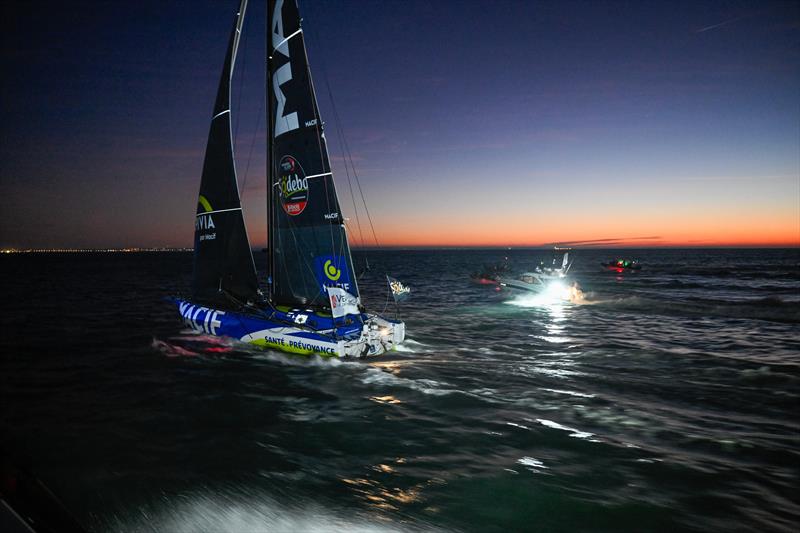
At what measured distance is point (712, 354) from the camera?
16203 millimetres

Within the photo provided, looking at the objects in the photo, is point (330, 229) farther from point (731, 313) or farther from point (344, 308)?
point (731, 313)

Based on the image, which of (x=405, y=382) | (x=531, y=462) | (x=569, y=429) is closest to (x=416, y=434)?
(x=531, y=462)

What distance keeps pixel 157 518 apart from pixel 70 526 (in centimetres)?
556

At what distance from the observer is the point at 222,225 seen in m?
16.1

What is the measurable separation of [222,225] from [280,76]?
592cm

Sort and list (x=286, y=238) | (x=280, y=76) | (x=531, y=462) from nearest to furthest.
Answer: (x=531, y=462) < (x=280, y=76) < (x=286, y=238)

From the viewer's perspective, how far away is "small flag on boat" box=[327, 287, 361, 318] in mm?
13211

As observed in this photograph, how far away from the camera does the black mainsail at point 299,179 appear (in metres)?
14.2

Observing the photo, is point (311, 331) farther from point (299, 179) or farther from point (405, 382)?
point (299, 179)

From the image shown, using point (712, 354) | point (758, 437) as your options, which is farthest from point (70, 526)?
point (712, 354)

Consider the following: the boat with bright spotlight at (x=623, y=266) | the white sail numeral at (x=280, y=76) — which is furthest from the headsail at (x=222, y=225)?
the boat with bright spotlight at (x=623, y=266)

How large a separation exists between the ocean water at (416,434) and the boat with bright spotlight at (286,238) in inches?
47.4

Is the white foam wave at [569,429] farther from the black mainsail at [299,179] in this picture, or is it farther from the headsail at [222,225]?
the headsail at [222,225]

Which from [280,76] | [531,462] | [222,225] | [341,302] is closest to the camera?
[531,462]
